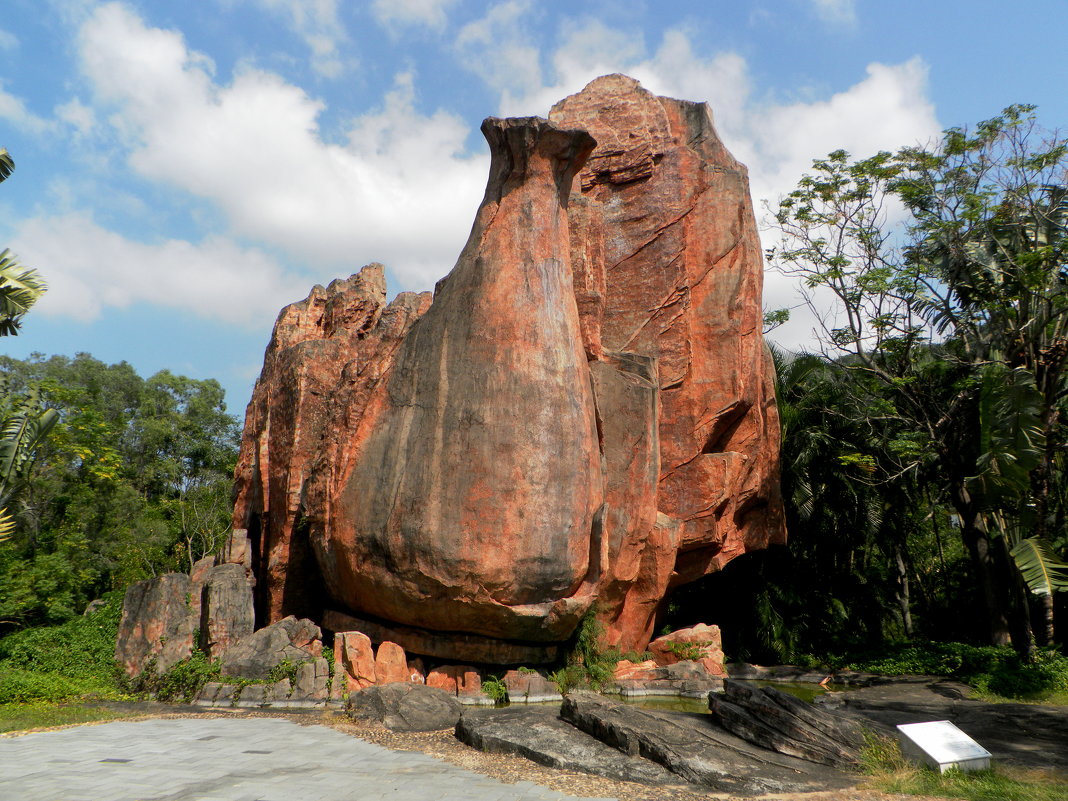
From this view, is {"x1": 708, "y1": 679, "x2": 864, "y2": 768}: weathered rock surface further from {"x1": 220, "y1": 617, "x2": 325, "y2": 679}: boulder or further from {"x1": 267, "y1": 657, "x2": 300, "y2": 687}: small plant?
{"x1": 220, "y1": 617, "x2": 325, "y2": 679}: boulder

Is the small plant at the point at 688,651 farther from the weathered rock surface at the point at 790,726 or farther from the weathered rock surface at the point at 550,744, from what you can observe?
the weathered rock surface at the point at 550,744

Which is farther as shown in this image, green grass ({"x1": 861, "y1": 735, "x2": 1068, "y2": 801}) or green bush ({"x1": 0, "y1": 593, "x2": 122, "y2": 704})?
green bush ({"x1": 0, "y1": 593, "x2": 122, "y2": 704})

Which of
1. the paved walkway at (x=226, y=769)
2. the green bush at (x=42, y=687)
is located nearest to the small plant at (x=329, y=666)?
the paved walkway at (x=226, y=769)

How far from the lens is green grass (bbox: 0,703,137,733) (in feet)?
32.4

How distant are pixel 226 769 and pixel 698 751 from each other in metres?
4.21

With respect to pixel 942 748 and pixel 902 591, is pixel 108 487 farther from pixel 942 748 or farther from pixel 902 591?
pixel 942 748

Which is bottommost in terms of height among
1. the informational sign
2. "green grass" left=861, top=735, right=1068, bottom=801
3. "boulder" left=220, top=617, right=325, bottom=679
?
"green grass" left=861, top=735, right=1068, bottom=801

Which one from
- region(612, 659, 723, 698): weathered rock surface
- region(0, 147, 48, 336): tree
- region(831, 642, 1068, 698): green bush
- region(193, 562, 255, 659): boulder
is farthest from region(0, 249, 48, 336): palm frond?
region(831, 642, 1068, 698): green bush

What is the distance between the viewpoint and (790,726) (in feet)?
28.0

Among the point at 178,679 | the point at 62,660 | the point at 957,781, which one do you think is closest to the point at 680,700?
the point at 957,781

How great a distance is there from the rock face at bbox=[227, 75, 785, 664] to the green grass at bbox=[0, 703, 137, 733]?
11.8 ft

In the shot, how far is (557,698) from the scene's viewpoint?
42.9ft

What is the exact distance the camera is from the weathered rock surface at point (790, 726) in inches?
324

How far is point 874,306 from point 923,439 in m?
4.04
